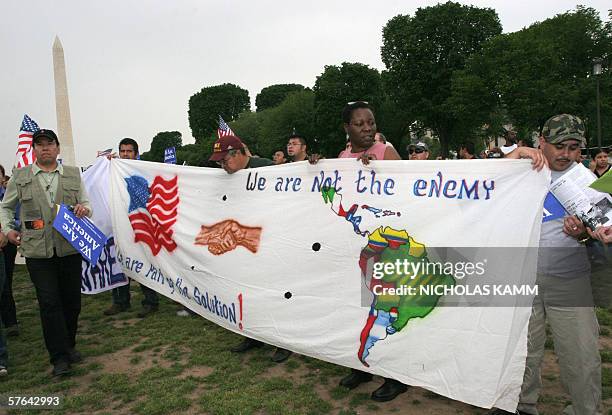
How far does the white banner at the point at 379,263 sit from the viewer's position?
10.1 feet

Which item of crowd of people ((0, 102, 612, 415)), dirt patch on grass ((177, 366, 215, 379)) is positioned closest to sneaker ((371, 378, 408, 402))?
crowd of people ((0, 102, 612, 415))

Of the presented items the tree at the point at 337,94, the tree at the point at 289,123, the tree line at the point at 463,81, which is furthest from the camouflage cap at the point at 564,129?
the tree at the point at 289,123

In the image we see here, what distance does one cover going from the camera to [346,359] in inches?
142

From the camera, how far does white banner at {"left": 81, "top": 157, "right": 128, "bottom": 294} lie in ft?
19.4

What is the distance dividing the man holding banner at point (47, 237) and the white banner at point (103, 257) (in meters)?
1.45

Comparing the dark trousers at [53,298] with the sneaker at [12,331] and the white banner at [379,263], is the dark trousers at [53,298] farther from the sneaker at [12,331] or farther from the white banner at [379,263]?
the sneaker at [12,331]

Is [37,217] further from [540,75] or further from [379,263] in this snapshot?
[540,75]

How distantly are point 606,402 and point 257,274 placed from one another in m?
2.91

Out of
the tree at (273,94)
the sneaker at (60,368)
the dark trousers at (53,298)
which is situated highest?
the tree at (273,94)

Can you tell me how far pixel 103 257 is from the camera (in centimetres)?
595

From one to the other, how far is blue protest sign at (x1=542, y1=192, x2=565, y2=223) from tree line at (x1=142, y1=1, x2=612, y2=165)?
14.9 m

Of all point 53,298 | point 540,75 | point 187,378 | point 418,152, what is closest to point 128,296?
point 53,298

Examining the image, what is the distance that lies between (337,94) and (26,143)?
43.7 meters

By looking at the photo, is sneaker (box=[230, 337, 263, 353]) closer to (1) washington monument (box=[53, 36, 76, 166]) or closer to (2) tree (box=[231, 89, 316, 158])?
(1) washington monument (box=[53, 36, 76, 166])
